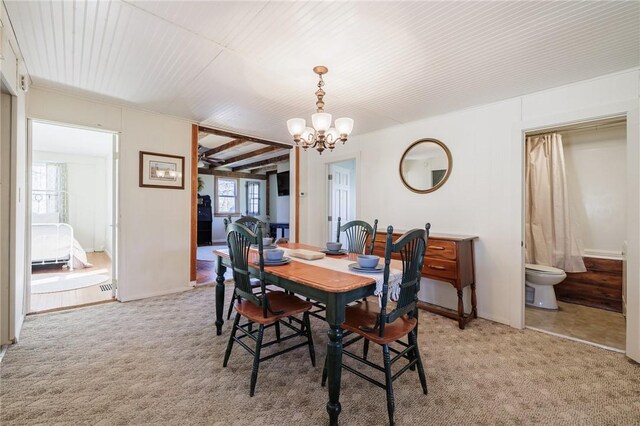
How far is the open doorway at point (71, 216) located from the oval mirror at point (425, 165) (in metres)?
3.72

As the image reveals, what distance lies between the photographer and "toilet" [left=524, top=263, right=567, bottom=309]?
3.37 m

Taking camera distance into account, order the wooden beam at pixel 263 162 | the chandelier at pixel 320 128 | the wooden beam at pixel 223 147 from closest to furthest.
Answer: the chandelier at pixel 320 128, the wooden beam at pixel 223 147, the wooden beam at pixel 263 162

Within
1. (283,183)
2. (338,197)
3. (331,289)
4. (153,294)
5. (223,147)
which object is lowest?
(153,294)

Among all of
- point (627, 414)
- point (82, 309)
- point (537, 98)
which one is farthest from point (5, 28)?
point (627, 414)

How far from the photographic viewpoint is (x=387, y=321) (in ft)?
5.43

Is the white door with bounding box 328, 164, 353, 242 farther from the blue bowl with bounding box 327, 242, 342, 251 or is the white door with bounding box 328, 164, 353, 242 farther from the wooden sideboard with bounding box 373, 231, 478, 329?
the blue bowl with bounding box 327, 242, 342, 251

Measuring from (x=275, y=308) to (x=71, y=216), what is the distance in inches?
286

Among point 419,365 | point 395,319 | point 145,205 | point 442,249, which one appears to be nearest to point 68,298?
point 145,205

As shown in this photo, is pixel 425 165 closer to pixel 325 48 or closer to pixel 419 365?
pixel 325 48

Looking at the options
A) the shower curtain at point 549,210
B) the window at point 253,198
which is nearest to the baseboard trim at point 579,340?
the shower curtain at point 549,210

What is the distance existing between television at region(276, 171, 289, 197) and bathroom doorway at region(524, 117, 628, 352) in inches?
238

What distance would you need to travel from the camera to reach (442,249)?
9.68 ft

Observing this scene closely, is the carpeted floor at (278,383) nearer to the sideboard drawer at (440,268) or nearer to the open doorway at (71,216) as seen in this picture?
the sideboard drawer at (440,268)

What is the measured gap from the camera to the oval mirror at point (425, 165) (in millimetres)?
3463
